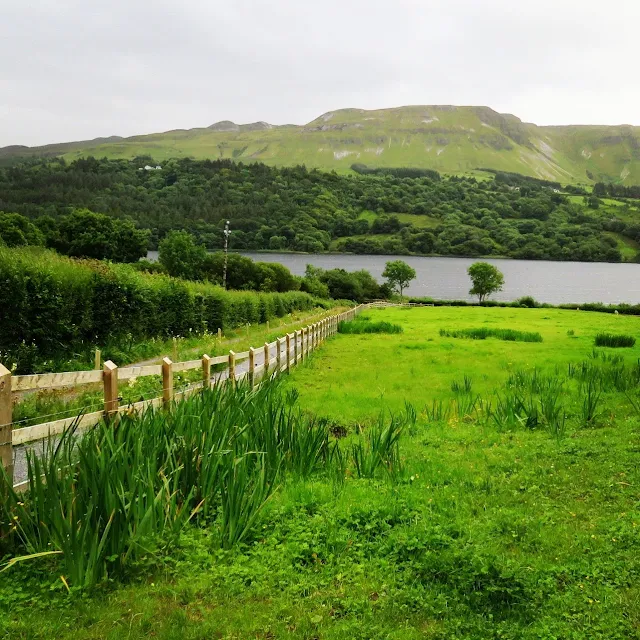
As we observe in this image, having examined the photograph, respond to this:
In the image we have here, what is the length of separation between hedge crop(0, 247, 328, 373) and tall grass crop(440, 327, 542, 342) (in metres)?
13.8

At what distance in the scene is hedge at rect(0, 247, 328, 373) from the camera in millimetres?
14578

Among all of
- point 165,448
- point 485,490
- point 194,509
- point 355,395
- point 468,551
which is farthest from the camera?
point 355,395

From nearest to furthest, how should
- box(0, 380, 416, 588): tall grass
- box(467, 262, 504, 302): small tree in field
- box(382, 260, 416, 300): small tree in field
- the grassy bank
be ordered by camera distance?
box(0, 380, 416, 588): tall grass → the grassy bank → box(467, 262, 504, 302): small tree in field → box(382, 260, 416, 300): small tree in field

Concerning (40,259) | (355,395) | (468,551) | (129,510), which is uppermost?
(40,259)

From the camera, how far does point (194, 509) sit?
16.6 ft

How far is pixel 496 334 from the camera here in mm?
30219

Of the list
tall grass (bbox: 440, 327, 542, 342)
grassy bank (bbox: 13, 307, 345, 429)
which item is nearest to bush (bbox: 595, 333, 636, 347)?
tall grass (bbox: 440, 327, 542, 342)

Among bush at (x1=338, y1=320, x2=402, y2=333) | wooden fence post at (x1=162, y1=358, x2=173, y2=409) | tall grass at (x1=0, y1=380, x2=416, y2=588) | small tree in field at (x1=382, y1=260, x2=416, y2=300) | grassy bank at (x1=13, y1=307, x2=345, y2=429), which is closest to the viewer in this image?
tall grass at (x1=0, y1=380, x2=416, y2=588)

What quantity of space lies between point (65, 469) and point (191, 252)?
90.0m

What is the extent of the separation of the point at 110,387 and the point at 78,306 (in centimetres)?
1287

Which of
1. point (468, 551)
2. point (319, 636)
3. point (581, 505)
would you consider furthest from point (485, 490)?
point (319, 636)

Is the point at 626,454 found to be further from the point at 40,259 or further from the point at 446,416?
the point at 40,259

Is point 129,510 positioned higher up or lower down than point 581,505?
higher up

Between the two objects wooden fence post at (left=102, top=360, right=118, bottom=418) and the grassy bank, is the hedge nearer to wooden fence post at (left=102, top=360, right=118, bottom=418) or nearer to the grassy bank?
the grassy bank
